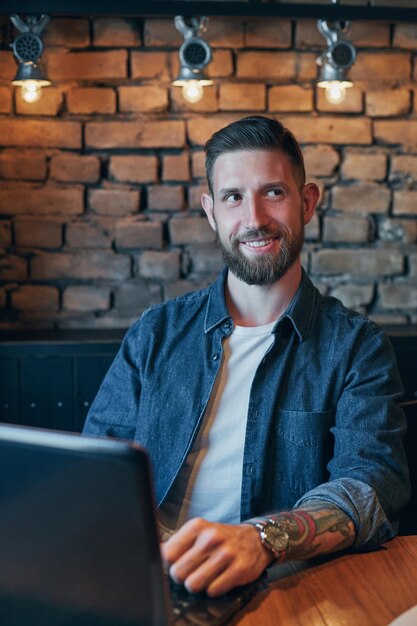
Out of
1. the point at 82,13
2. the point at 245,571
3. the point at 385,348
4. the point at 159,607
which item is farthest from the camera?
the point at 82,13

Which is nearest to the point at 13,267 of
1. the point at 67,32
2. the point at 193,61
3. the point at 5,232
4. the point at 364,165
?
the point at 5,232

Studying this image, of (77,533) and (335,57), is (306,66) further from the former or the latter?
(77,533)

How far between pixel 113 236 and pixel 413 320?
44.8 inches

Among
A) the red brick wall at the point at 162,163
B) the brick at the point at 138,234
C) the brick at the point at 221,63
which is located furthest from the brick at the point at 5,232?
the brick at the point at 221,63

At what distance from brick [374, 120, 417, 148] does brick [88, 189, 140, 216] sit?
89cm

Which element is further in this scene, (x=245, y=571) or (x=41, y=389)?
(x=41, y=389)

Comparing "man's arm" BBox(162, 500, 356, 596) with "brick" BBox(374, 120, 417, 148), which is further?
"brick" BBox(374, 120, 417, 148)

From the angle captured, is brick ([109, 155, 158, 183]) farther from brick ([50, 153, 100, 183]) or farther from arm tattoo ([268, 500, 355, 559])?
arm tattoo ([268, 500, 355, 559])

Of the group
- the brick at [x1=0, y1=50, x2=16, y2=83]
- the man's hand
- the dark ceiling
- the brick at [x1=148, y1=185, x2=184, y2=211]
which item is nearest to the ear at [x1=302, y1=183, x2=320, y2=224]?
the man's hand

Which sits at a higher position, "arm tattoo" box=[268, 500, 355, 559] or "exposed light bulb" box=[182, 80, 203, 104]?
"exposed light bulb" box=[182, 80, 203, 104]

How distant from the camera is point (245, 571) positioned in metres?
1.11

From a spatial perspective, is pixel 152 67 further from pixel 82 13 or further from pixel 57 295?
pixel 57 295

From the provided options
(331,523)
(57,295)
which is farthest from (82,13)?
(331,523)

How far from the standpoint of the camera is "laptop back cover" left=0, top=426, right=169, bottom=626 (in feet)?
2.47
